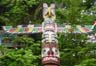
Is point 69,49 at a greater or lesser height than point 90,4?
lesser

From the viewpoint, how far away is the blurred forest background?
48.1ft

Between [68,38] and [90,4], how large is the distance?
387 centimetres

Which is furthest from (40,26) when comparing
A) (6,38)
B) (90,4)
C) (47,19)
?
(90,4)

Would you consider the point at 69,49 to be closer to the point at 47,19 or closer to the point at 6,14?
the point at 47,19

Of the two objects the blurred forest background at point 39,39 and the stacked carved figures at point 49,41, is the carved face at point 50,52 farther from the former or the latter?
the blurred forest background at point 39,39

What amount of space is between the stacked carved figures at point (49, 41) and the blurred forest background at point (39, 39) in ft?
1.23

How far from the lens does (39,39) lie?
1822cm

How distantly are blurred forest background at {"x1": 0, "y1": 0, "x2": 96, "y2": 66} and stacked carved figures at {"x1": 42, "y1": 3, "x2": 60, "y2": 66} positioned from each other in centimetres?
38

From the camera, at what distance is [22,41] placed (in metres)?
16.5

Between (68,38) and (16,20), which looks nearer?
(68,38)

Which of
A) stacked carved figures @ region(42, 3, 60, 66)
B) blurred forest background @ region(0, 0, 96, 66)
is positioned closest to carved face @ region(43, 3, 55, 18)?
stacked carved figures @ region(42, 3, 60, 66)

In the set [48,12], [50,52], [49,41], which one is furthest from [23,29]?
[50,52]

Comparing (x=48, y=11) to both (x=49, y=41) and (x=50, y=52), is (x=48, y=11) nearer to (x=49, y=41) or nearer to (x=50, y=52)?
(x=49, y=41)

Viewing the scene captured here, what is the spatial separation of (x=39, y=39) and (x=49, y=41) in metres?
2.33
